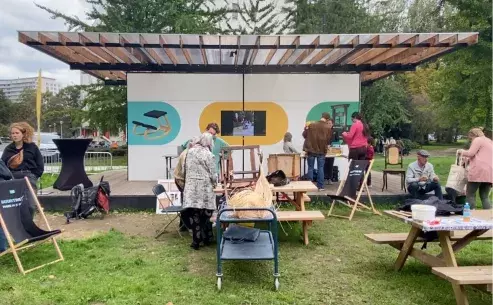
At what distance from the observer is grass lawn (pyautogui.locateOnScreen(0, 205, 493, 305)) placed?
368 cm

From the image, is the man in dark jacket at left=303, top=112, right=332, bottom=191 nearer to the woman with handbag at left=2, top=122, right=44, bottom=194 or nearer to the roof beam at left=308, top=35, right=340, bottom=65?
the roof beam at left=308, top=35, right=340, bottom=65

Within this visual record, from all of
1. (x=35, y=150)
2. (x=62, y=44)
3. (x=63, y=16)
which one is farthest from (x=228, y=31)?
(x=35, y=150)

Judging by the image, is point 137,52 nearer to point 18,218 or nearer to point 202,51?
point 202,51

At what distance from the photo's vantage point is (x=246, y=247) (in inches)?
163

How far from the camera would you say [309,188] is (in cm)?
584

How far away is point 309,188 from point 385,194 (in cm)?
275

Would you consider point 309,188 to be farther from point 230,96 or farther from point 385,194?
point 230,96

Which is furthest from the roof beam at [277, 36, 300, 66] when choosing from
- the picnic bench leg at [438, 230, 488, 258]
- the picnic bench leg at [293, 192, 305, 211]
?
the picnic bench leg at [438, 230, 488, 258]

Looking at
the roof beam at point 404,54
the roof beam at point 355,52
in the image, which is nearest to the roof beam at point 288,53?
the roof beam at point 355,52

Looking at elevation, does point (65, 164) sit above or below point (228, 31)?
below

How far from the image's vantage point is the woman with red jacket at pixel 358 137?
820cm

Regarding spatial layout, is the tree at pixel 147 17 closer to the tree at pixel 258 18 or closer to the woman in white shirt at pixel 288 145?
the tree at pixel 258 18

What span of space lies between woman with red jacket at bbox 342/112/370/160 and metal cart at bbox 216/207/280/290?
4391mm

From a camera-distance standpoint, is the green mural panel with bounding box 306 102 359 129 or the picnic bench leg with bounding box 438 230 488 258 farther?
the green mural panel with bounding box 306 102 359 129
